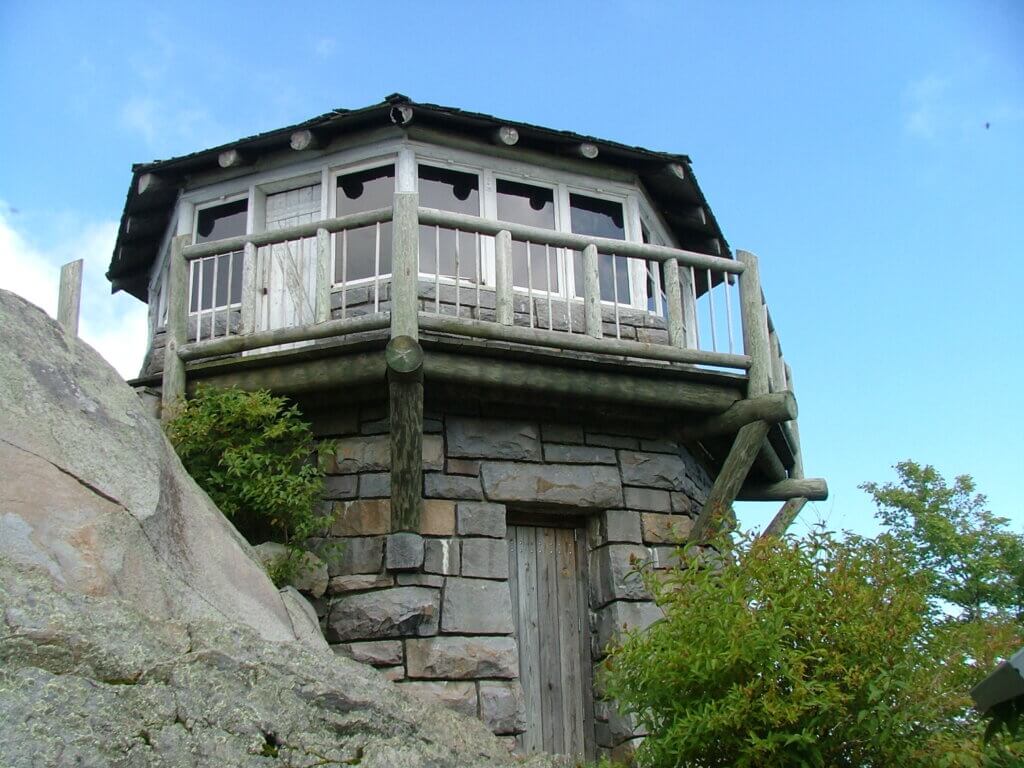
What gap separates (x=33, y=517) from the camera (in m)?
4.45

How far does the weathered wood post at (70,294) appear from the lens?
7402 mm

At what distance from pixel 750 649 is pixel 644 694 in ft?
2.00

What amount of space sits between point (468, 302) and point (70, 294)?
2.69 m

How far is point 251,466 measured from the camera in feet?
22.0

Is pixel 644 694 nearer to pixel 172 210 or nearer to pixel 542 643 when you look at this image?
pixel 542 643

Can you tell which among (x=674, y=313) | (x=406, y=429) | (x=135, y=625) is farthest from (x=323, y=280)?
(x=135, y=625)

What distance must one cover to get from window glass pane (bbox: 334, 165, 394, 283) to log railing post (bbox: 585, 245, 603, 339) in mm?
1622

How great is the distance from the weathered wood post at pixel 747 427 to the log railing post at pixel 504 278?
1.35m

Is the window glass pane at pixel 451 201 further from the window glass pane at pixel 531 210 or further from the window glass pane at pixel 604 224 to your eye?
the window glass pane at pixel 604 224

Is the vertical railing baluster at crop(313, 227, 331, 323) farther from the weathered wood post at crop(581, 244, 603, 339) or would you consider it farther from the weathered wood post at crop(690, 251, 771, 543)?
the weathered wood post at crop(690, 251, 771, 543)

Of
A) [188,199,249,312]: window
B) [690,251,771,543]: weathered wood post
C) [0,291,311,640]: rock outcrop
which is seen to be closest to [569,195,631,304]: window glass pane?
[690,251,771,543]: weathered wood post

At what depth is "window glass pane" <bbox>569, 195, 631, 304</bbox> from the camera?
28.8 ft

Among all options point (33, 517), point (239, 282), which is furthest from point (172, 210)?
point (33, 517)

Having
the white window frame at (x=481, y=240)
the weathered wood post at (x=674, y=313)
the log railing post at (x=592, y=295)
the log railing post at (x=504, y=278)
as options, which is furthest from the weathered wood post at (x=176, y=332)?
the weathered wood post at (x=674, y=313)
